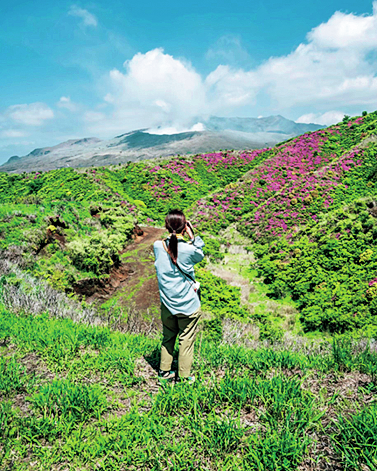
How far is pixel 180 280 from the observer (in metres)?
2.75

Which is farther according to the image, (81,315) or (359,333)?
(359,333)

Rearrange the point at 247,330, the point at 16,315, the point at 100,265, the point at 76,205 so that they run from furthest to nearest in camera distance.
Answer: the point at 76,205 < the point at 100,265 < the point at 247,330 < the point at 16,315

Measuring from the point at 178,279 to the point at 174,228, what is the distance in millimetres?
542

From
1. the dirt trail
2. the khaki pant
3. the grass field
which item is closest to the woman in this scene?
the khaki pant

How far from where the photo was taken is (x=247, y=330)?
7.16 meters

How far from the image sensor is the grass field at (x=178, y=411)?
6.34 ft

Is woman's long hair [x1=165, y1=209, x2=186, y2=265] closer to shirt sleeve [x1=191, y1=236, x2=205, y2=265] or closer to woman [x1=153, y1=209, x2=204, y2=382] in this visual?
woman [x1=153, y1=209, x2=204, y2=382]

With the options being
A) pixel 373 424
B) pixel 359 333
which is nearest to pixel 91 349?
pixel 373 424

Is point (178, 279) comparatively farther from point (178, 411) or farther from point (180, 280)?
point (178, 411)

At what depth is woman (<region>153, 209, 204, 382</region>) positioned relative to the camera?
267 cm

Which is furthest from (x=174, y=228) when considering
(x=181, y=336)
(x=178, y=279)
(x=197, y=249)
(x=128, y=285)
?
(x=128, y=285)

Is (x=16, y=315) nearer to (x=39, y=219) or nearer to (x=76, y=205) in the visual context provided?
(x=39, y=219)

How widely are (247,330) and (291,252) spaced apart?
23.0ft

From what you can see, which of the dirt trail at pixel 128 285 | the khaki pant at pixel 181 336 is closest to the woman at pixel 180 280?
the khaki pant at pixel 181 336
